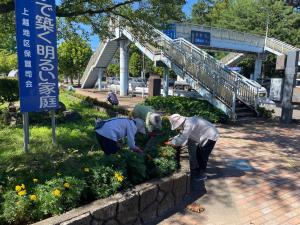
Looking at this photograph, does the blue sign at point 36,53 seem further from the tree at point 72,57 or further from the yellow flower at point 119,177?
the tree at point 72,57

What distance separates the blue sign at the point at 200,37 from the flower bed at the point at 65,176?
16.2m

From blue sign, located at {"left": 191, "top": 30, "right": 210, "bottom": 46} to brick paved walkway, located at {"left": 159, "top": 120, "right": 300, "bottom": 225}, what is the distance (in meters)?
13.6

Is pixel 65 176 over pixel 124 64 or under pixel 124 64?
under

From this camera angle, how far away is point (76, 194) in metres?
3.66

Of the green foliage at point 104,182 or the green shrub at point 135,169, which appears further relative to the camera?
the green shrub at point 135,169

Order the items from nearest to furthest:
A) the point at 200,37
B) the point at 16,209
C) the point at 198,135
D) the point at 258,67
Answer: the point at 16,209 → the point at 198,135 → the point at 200,37 → the point at 258,67

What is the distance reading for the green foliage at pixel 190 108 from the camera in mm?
11938

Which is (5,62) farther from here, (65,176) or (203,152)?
(65,176)

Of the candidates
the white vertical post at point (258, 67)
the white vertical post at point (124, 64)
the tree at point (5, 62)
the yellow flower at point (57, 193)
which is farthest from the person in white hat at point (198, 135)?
the tree at point (5, 62)

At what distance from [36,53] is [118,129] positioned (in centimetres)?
222

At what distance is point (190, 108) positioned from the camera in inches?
490

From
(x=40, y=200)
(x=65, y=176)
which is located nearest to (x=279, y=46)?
(x=65, y=176)

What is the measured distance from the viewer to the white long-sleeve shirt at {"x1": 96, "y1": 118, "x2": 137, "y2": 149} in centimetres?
486

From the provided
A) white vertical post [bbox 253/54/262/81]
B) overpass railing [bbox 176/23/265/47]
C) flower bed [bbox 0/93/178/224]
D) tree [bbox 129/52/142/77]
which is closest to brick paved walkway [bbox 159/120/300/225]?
flower bed [bbox 0/93/178/224]
